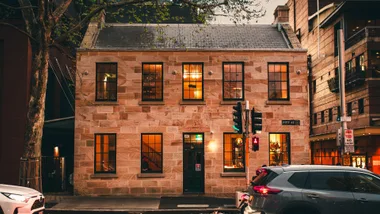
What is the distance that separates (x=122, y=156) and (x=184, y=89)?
4.50 meters

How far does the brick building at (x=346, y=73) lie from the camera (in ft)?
107

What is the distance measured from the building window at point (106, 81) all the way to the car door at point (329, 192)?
1310cm

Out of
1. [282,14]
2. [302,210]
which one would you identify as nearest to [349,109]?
[282,14]

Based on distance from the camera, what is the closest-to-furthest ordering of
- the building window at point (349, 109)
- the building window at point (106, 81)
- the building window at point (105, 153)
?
1. the building window at point (105, 153)
2. the building window at point (106, 81)
3. the building window at point (349, 109)

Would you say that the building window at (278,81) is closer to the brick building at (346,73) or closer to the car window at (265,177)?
the brick building at (346,73)

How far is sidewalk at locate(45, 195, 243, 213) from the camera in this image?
634 inches

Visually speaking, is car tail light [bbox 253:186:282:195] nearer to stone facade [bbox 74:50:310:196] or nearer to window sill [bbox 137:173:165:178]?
stone facade [bbox 74:50:310:196]

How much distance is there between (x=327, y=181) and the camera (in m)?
10.0

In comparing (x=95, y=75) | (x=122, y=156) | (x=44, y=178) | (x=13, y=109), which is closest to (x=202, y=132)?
(x=122, y=156)

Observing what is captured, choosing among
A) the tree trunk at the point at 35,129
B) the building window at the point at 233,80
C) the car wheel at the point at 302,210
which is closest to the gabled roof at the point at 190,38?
the building window at the point at 233,80

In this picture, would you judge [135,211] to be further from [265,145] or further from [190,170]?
[265,145]

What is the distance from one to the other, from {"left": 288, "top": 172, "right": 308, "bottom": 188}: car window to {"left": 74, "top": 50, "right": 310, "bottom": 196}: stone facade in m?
10.7

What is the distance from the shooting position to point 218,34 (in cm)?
2367

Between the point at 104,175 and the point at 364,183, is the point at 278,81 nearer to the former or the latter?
the point at 104,175
